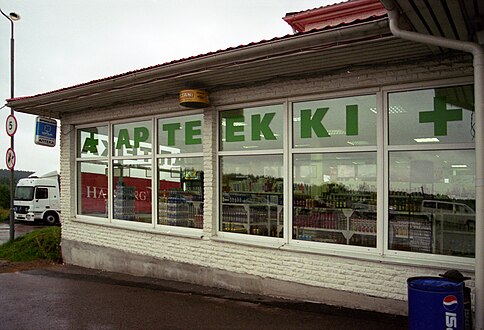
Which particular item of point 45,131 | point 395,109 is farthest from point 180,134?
point 395,109

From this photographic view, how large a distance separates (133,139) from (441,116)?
5.88 m

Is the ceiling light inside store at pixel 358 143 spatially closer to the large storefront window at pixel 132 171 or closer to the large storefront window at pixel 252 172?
the large storefront window at pixel 252 172

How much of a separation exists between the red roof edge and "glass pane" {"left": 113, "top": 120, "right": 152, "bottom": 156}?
548 cm

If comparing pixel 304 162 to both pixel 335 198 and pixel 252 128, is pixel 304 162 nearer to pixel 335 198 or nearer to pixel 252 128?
pixel 335 198

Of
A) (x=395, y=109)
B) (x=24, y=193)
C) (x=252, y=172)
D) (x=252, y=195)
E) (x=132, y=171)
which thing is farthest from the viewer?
(x=24, y=193)

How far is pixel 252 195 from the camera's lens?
284 inches

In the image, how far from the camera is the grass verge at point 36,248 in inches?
400

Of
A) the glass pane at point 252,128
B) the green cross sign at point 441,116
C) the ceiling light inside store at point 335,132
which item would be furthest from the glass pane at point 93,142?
the green cross sign at point 441,116

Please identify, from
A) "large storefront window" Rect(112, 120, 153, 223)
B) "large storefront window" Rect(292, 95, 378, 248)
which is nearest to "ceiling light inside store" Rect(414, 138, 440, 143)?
"large storefront window" Rect(292, 95, 378, 248)

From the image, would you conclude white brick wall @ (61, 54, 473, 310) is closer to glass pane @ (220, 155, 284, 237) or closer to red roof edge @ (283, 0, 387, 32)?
glass pane @ (220, 155, 284, 237)

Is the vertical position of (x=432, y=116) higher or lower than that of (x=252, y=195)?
higher

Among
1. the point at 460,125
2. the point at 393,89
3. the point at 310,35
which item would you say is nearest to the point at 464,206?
the point at 460,125

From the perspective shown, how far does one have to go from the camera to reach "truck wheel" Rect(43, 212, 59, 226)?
21.1m

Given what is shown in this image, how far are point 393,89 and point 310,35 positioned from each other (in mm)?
1515
